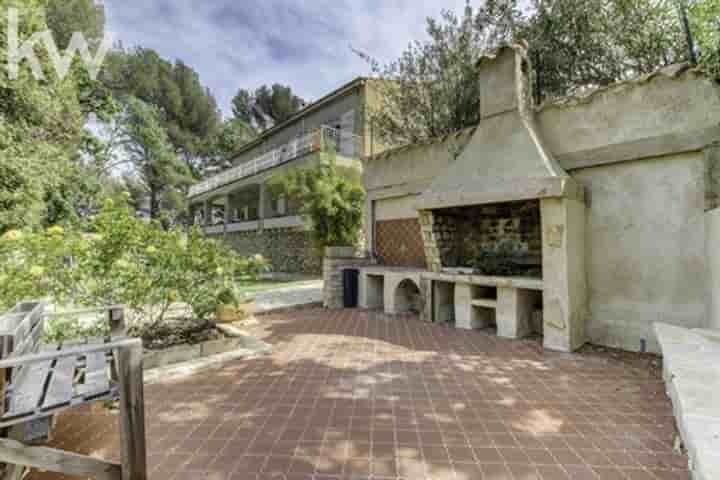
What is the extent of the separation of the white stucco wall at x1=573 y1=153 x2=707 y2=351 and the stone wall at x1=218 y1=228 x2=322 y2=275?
8.97 m

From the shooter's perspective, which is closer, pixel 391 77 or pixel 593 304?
pixel 593 304

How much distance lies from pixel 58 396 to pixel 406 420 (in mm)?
2296

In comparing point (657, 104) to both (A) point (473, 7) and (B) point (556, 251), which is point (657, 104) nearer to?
(B) point (556, 251)

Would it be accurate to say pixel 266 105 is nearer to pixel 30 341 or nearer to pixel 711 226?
pixel 30 341

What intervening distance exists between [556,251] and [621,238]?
98 centimetres

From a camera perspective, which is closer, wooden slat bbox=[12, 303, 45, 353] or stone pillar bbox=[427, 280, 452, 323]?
wooden slat bbox=[12, 303, 45, 353]

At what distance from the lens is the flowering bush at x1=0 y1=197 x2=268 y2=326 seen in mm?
3365

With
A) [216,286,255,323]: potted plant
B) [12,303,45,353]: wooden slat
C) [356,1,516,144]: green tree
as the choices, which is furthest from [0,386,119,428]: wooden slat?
[356,1,516,144]: green tree

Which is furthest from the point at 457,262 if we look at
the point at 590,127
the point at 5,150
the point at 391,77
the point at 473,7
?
the point at 5,150

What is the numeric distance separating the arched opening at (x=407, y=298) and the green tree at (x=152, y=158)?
17605 mm

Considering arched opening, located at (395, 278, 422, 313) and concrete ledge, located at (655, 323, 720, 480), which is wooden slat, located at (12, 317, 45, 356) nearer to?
concrete ledge, located at (655, 323, 720, 480)

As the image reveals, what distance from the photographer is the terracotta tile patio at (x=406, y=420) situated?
204cm

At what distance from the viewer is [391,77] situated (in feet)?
25.0

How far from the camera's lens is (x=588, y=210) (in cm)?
460
